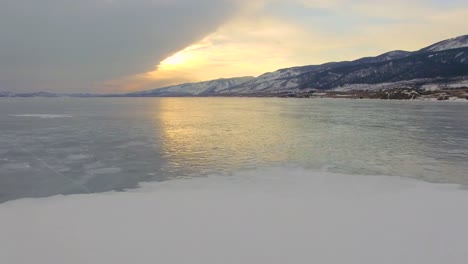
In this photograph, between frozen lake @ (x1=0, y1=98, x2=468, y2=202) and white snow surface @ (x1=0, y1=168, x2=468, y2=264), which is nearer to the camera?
white snow surface @ (x1=0, y1=168, x2=468, y2=264)

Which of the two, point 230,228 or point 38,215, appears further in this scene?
point 38,215

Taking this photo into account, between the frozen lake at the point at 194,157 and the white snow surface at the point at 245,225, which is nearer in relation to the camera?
the white snow surface at the point at 245,225

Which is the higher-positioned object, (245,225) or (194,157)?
(245,225)

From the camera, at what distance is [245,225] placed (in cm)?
712

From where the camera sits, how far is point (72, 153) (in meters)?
15.9

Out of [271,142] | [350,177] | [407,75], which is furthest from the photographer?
[407,75]

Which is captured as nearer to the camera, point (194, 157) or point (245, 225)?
point (245, 225)

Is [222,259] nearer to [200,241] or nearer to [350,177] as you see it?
[200,241]

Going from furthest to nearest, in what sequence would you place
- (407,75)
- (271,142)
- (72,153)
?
1. (407,75)
2. (271,142)
3. (72,153)

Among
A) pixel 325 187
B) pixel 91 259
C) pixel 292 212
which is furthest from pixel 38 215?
pixel 325 187

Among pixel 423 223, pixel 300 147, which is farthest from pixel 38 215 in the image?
pixel 300 147

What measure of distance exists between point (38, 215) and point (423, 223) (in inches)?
332

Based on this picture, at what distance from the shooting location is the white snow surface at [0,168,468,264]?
19.0 feet

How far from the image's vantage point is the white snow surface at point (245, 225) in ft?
19.0
